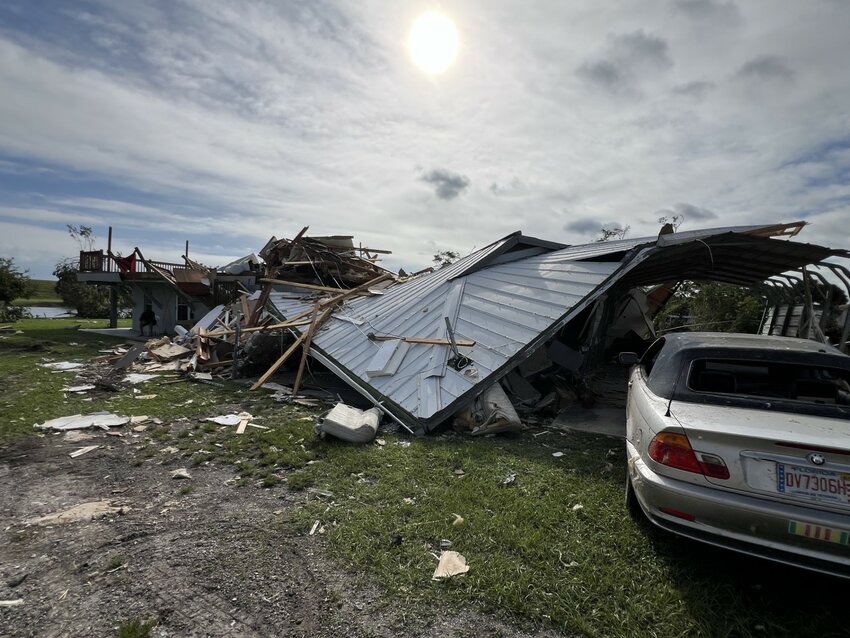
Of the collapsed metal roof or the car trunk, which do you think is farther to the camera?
the collapsed metal roof

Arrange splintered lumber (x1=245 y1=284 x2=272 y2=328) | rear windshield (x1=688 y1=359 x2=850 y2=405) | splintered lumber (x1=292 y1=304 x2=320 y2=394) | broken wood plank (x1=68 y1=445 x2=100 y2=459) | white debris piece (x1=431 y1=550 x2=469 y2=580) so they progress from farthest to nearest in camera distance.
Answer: splintered lumber (x1=245 y1=284 x2=272 y2=328) → splintered lumber (x1=292 y1=304 x2=320 y2=394) → broken wood plank (x1=68 y1=445 x2=100 y2=459) → rear windshield (x1=688 y1=359 x2=850 y2=405) → white debris piece (x1=431 y1=550 x2=469 y2=580)

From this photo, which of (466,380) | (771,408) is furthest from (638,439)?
(466,380)

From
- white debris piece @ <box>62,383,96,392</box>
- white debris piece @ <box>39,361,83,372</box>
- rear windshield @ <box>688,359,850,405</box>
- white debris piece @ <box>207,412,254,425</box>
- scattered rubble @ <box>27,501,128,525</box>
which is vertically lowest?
white debris piece @ <box>39,361,83,372</box>

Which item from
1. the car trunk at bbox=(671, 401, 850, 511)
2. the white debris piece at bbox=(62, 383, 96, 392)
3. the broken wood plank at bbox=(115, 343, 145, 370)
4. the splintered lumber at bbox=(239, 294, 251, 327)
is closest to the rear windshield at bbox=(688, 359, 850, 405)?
the car trunk at bbox=(671, 401, 850, 511)

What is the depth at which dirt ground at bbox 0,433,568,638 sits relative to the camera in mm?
2475

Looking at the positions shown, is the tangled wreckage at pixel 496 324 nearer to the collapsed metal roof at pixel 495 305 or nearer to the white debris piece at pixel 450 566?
the collapsed metal roof at pixel 495 305

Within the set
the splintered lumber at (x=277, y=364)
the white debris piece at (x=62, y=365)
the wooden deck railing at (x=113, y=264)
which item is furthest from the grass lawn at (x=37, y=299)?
the splintered lumber at (x=277, y=364)

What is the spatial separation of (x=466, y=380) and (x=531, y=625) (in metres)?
3.85

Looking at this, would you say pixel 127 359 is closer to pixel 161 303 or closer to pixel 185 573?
pixel 185 573

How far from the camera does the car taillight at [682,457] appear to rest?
266 cm

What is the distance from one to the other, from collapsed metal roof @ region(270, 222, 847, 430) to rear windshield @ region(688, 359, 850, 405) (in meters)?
2.87

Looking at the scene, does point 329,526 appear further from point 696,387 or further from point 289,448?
point 696,387

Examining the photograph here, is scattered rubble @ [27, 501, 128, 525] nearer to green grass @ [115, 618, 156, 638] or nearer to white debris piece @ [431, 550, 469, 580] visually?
green grass @ [115, 618, 156, 638]

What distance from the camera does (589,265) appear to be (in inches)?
297
